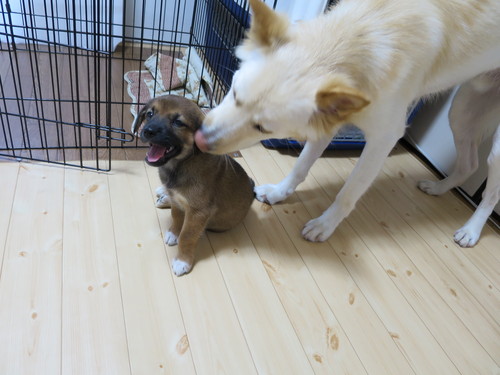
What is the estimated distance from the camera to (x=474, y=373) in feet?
4.33

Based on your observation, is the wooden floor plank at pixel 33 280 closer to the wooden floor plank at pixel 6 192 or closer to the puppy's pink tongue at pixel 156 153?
the wooden floor plank at pixel 6 192

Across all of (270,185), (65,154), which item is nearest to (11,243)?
(65,154)

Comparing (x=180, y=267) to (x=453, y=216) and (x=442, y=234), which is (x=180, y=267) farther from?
(x=453, y=216)

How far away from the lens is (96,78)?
5.17 feet

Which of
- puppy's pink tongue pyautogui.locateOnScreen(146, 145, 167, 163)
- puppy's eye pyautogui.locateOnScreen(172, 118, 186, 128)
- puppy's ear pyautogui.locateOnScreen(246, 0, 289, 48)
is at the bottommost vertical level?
puppy's pink tongue pyautogui.locateOnScreen(146, 145, 167, 163)

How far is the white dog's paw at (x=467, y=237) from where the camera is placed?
185 centimetres

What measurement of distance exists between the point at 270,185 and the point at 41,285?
43.9 inches

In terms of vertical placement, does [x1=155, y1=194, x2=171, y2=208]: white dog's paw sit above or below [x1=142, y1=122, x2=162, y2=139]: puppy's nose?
below

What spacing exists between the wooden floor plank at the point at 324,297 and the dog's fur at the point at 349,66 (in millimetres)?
556

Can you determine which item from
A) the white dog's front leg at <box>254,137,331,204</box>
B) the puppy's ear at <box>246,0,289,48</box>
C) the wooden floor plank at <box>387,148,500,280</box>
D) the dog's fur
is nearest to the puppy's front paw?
the white dog's front leg at <box>254,137,331,204</box>

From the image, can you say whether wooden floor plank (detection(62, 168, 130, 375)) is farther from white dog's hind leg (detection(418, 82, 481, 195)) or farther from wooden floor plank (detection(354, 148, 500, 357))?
white dog's hind leg (detection(418, 82, 481, 195))

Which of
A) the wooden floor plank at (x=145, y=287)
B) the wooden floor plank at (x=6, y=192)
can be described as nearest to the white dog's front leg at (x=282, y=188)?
the wooden floor plank at (x=145, y=287)

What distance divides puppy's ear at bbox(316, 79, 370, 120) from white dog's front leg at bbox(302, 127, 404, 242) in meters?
0.41

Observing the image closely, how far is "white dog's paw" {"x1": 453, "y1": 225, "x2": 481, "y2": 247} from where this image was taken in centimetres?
185
